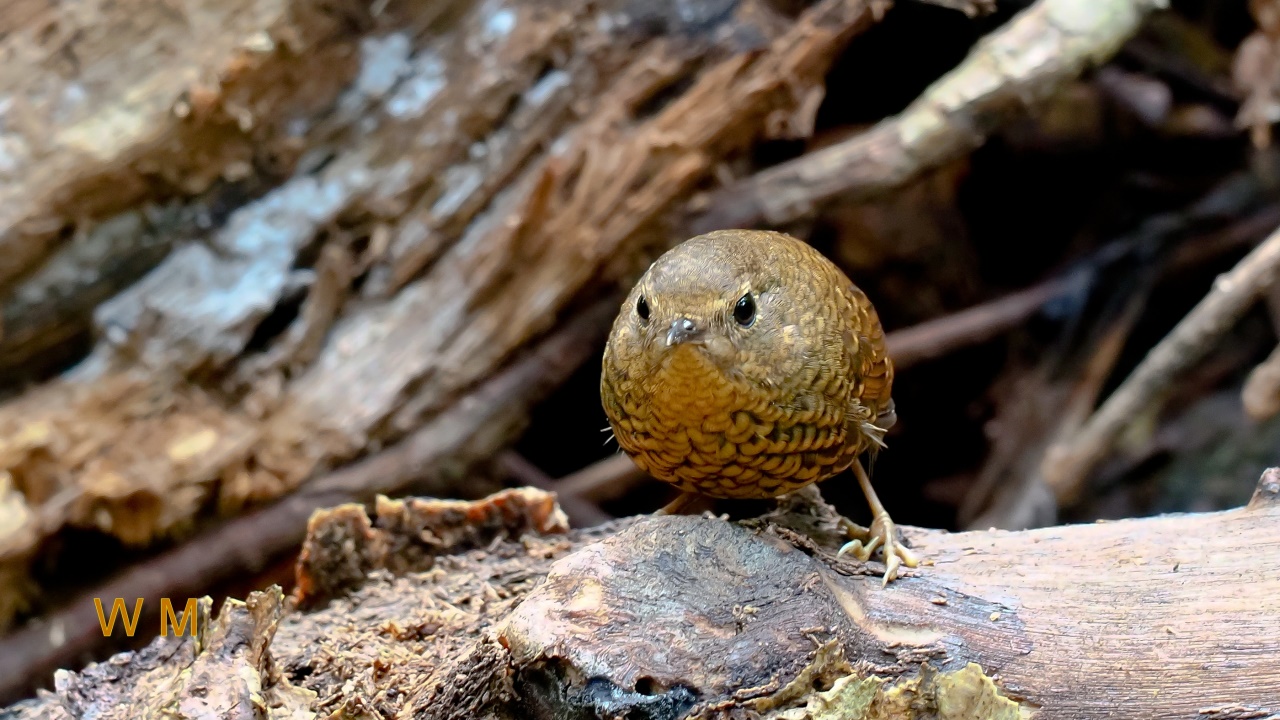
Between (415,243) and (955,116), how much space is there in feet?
7.03

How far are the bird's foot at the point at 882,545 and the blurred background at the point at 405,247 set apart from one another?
1.43 metres

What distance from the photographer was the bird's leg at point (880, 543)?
229 centimetres

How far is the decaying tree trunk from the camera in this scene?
179 centimetres

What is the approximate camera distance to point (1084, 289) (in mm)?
4816

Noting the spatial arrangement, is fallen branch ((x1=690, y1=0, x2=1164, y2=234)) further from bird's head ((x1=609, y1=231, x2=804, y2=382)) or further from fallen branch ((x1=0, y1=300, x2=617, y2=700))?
bird's head ((x1=609, y1=231, x2=804, y2=382))

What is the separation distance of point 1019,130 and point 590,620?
13.1 feet

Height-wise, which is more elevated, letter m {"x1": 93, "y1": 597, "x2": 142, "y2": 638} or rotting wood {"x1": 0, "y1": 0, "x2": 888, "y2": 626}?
rotting wood {"x1": 0, "y1": 0, "x2": 888, "y2": 626}

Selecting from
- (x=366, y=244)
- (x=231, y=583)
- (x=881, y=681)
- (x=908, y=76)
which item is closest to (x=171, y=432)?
(x=231, y=583)

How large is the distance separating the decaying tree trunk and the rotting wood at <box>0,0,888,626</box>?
145 centimetres

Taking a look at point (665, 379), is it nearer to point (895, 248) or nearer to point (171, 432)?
point (171, 432)

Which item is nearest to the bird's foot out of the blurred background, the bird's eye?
the bird's eye

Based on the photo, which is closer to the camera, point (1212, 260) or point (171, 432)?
point (171, 432)

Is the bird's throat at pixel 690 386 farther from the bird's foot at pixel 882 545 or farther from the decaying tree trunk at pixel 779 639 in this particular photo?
the bird's foot at pixel 882 545

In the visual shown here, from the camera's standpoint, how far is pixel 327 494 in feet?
12.6
